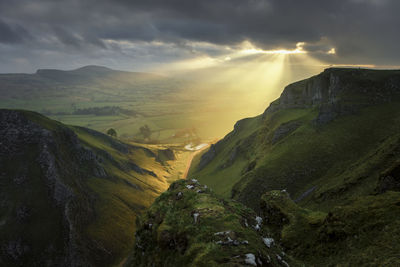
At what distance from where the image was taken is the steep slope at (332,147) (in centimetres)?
4041

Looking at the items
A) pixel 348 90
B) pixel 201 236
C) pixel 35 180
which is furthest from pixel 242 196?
pixel 35 180

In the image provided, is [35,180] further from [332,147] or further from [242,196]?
[332,147]

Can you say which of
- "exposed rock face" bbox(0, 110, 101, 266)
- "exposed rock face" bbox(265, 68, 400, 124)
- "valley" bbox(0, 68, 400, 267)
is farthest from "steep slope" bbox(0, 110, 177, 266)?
"exposed rock face" bbox(265, 68, 400, 124)

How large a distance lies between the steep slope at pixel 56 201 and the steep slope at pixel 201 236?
50.7 meters

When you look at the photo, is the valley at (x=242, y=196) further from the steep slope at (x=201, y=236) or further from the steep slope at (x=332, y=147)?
the steep slope at (x=332, y=147)

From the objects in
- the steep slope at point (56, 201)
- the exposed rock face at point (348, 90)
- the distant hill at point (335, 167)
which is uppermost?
the exposed rock face at point (348, 90)

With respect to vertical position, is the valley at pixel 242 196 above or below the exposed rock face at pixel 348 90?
below

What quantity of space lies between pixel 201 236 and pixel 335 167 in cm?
4964

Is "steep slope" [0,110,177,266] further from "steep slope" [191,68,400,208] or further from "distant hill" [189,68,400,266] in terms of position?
"distant hill" [189,68,400,266]

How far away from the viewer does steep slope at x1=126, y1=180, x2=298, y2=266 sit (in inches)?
543

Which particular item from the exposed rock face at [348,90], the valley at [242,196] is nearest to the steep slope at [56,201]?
the valley at [242,196]

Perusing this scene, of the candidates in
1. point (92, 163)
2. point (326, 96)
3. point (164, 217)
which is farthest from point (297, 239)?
point (92, 163)

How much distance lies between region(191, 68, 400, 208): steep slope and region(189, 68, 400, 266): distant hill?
0.76ft

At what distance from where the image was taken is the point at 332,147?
59.5 meters
